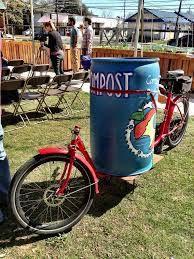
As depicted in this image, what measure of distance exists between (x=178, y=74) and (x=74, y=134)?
247 cm

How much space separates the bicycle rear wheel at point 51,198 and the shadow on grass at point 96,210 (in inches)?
4.4

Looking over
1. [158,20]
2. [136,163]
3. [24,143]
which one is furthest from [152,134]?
[158,20]

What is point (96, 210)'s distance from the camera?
11.8ft

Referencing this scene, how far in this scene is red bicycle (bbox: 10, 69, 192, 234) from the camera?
303 centimetres

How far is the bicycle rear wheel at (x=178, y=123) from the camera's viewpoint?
507 cm

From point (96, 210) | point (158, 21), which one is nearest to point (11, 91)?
point (96, 210)

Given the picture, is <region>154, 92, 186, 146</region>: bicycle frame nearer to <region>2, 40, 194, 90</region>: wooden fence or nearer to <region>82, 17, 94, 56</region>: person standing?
<region>2, 40, 194, 90</region>: wooden fence

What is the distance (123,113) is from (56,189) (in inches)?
36.6

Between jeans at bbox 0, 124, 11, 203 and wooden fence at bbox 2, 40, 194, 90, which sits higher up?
wooden fence at bbox 2, 40, 194, 90

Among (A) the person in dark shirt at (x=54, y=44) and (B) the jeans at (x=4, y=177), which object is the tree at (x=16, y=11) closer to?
(A) the person in dark shirt at (x=54, y=44)

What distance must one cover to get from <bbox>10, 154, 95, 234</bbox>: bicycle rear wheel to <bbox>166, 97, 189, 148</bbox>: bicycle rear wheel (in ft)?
6.47

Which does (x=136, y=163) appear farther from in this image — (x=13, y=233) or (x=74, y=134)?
(x=13, y=233)

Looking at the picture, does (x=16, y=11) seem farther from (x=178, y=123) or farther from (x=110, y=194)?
(x=110, y=194)

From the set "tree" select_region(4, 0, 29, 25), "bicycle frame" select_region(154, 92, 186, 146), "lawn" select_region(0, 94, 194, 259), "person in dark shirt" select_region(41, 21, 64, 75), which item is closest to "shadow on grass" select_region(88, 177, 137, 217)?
"lawn" select_region(0, 94, 194, 259)
